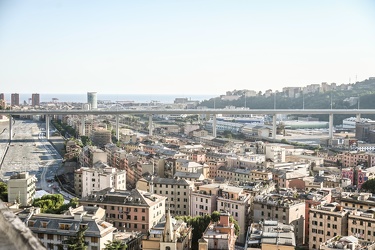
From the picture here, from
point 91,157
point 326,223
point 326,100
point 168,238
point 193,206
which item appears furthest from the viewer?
point 326,100

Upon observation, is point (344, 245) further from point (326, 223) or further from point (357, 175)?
point (357, 175)

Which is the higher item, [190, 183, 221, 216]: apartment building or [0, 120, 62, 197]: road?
[190, 183, 221, 216]: apartment building

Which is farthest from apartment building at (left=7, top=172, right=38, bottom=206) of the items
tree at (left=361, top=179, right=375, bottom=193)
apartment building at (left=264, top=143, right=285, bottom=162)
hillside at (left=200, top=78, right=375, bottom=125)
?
hillside at (left=200, top=78, right=375, bottom=125)

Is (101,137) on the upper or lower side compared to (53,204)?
upper

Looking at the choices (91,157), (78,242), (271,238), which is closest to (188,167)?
(91,157)

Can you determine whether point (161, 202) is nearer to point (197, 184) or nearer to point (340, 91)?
point (197, 184)

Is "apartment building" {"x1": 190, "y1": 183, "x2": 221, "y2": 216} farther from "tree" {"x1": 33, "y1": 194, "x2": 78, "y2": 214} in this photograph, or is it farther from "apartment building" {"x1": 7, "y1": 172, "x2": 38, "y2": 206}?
"apartment building" {"x1": 7, "y1": 172, "x2": 38, "y2": 206}
